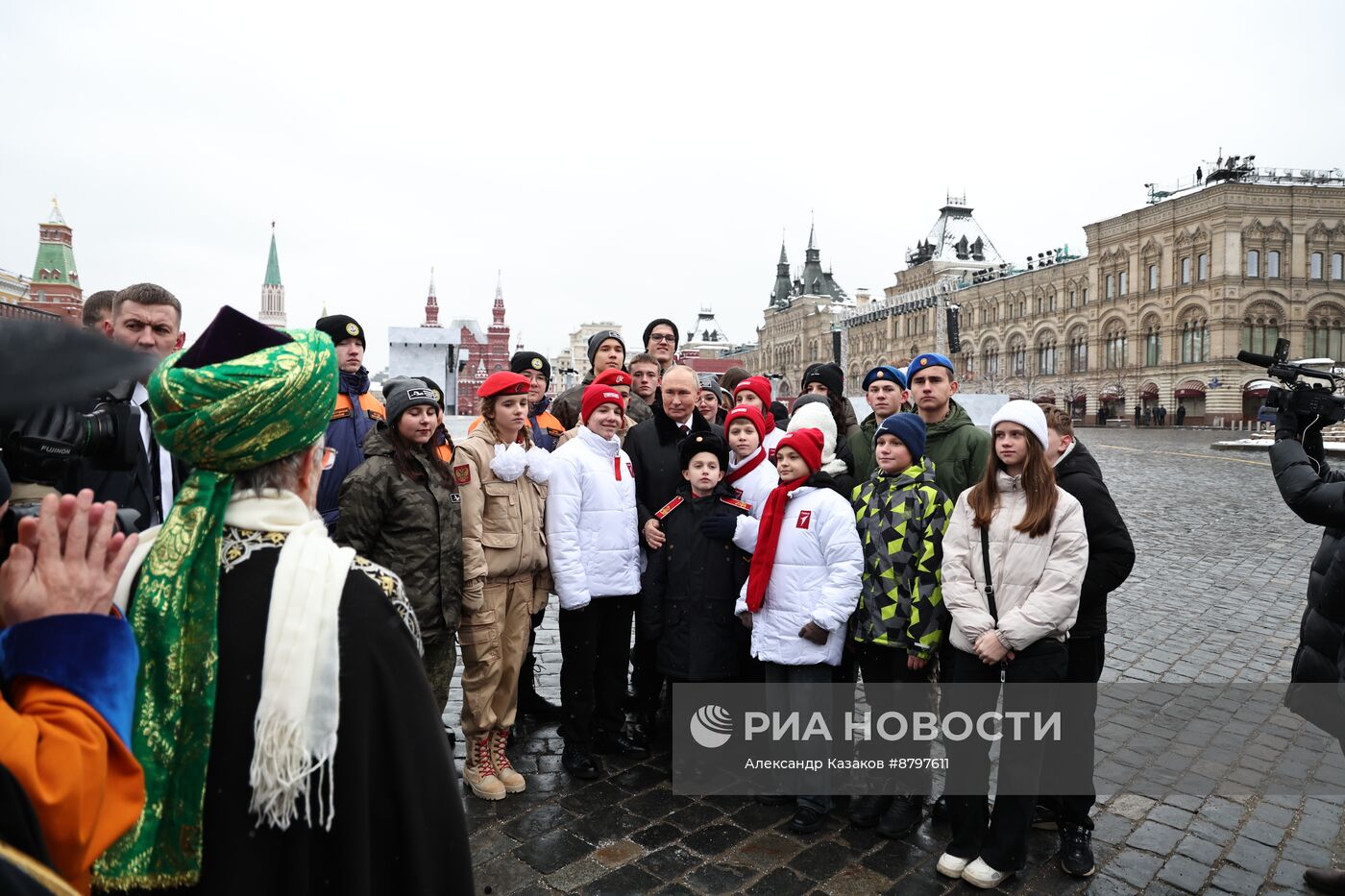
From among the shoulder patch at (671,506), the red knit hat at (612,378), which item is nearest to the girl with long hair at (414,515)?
the shoulder patch at (671,506)

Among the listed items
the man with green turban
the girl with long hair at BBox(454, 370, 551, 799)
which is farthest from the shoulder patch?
the man with green turban

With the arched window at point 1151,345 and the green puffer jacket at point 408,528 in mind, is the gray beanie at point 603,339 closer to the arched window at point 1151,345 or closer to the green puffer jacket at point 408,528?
the green puffer jacket at point 408,528

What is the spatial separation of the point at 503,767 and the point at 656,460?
1.82 m

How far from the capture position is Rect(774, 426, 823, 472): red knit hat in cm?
399

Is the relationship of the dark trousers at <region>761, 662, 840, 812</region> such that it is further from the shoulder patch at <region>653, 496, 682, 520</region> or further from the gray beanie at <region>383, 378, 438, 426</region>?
the gray beanie at <region>383, 378, 438, 426</region>

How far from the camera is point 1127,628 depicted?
22.5ft

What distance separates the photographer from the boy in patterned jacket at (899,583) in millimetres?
3688

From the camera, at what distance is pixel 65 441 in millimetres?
2242

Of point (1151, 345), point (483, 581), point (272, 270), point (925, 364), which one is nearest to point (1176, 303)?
point (1151, 345)

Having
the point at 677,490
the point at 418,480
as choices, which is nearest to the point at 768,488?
the point at 677,490

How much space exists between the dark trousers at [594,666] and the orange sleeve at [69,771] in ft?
10.5

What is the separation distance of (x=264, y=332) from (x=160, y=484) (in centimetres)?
265

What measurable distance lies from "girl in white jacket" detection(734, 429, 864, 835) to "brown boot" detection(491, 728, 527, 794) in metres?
1.31

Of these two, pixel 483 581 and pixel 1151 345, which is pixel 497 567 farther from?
pixel 1151 345
